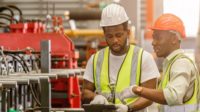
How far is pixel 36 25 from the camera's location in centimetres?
698

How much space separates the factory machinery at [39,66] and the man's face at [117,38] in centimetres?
65

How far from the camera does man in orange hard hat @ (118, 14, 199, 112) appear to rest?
3527 millimetres

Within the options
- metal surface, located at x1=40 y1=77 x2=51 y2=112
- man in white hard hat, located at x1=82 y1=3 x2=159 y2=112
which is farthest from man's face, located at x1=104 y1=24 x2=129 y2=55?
metal surface, located at x1=40 y1=77 x2=51 y2=112

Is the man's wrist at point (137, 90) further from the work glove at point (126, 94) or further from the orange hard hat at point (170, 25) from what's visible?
the orange hard hat at point (170, 25)

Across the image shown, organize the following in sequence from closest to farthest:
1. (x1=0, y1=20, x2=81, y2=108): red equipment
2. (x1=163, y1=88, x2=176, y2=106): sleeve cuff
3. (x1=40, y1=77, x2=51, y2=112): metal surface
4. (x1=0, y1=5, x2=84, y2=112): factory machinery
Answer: (x1=163, y1=88, x2=176, y2=106): sleeve cuff < (x1=40, y1=77, x2=51, y2=112): metal surface < (x1=0, y1=5, x2=84, y2=112): factory machinery < (x1=0, y1=20, x2=81, y2=108): red equipment

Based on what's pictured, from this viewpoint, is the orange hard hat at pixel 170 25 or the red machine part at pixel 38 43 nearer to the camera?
the orange hard hat at pixel 170 25

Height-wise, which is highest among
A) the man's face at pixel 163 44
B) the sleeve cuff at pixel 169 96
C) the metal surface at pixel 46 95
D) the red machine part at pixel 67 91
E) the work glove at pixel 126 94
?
the man's face at pixel 163 44

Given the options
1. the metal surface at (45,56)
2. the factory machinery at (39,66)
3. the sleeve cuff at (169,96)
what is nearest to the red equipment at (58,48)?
the factory machinery at (39,66)

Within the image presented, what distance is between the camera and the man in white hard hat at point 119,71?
3982 mm

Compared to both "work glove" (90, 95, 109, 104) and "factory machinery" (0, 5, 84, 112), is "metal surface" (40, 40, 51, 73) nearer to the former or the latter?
"factory machinery" (0, 5, 84, 112)

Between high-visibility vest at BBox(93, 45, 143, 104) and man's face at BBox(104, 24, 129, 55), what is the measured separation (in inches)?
3.3

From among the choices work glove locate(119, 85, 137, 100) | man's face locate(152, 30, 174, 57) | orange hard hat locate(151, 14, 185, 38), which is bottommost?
work glove locate(119, 85, 137, 100)

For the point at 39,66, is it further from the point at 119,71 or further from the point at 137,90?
the point at 137,90

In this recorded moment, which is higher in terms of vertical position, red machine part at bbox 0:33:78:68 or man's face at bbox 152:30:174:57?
man's face at bbox 152:30:174:57
